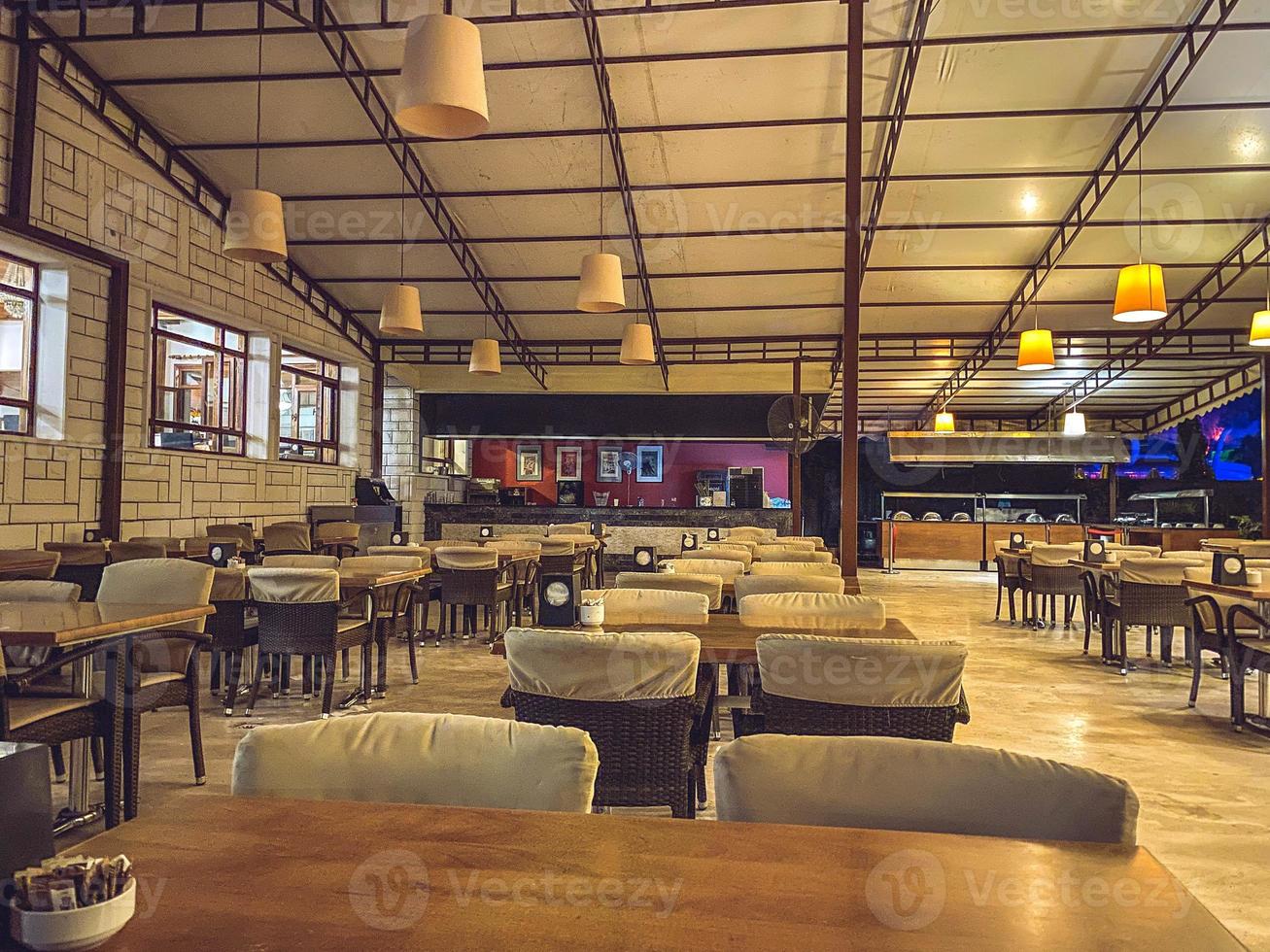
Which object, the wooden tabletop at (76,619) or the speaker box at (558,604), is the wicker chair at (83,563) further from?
the speaker box at (558,604)

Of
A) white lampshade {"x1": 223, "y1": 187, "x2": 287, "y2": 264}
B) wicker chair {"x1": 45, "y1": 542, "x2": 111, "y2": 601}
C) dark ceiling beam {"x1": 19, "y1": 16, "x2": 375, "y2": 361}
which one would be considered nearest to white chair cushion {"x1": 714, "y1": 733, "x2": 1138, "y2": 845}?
white lampshade {"x1": 223, "y1": 187, "x2": 287, "y2": 264}

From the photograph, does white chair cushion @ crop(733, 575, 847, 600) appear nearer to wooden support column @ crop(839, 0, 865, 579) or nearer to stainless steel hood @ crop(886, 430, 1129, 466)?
wooden support column @ crop(839, 0, 865, 579)

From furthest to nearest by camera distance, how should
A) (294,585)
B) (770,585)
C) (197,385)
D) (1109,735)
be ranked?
(197,385), (1109,735), (294,585), (770,585)

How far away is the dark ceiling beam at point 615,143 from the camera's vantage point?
29.9ft

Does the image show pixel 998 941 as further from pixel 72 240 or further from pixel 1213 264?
pixel 1213 264

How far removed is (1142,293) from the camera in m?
7.78

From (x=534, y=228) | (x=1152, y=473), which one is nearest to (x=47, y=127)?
(x=534, y=228)

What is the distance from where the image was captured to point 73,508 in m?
8.89

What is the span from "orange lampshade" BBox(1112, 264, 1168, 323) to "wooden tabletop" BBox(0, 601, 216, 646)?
7.59 meters

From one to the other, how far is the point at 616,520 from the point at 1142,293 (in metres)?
10.4

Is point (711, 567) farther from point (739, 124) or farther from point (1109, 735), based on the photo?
point (739, 124)

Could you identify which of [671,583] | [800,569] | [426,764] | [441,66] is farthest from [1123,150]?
[426,764]

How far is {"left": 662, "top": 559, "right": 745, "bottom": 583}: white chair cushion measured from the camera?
18.2ft

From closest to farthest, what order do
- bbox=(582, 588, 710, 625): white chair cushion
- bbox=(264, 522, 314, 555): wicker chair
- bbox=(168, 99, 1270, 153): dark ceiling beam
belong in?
bbox=(582, 588, 710, 625): white chair cushion, bbox=(264, 522, 314, 555): wicker chair, bbox=(168, 99, 1270, 153): dark ceiling beam
